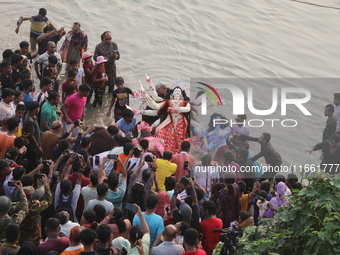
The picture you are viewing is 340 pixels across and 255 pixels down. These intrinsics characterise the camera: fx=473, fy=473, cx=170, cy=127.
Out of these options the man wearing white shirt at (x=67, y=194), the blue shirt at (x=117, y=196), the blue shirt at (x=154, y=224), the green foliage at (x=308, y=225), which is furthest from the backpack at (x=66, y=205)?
the green foliage at (x=308, y=225)

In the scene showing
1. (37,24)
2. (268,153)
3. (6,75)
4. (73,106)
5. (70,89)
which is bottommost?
(268,153)

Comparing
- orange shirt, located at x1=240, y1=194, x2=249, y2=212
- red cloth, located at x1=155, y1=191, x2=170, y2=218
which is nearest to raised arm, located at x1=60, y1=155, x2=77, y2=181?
red cloth, located at x1=155, y1=191, x2=170, y2=218

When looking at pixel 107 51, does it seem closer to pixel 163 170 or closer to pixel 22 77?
pixel 22 77

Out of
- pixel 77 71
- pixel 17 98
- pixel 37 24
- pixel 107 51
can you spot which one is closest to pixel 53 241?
pixel 17 98

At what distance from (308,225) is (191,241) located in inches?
59.3

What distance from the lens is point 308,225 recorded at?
393 cm

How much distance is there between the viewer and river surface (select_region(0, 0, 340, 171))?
1391 cm

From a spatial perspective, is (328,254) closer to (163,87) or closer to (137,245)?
(137,245)

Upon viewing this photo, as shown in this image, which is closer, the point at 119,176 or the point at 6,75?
the point at 119,176

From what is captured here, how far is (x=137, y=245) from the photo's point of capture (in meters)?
4.97

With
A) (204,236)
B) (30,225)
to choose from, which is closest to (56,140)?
(30,225)

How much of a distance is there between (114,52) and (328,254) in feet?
26.7

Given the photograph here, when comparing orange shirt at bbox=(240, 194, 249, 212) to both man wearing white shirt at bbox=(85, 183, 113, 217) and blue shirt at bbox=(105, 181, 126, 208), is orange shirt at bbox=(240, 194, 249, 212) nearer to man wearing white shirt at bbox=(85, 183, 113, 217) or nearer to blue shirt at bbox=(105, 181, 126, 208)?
blue shirt at bbox=(105, 181, 126, 208)

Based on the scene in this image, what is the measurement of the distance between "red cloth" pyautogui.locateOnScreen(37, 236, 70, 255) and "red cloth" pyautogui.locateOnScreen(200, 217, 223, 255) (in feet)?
5.43
